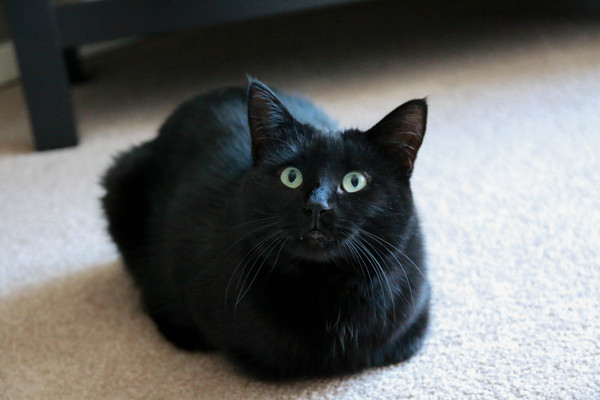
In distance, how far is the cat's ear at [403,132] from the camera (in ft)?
3.08

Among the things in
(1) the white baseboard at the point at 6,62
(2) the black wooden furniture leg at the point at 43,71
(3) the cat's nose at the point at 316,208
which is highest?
(3) the cat's nose at the point at 316,208

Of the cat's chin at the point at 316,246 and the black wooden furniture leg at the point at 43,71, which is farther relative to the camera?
the black wooden furniture leg at the point at 43,71

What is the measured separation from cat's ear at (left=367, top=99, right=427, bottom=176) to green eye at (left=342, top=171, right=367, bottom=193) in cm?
7

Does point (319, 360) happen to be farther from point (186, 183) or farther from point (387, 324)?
point (186, 183)

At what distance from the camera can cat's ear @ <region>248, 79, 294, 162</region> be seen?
96cm

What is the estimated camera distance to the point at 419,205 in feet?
4.99

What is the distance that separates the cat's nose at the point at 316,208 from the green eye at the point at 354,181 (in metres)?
0.06

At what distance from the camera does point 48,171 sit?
182 centimetres

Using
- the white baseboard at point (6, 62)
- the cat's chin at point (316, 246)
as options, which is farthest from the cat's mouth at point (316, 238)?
the white baseboard at point (6, 62)

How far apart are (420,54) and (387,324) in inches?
63.8

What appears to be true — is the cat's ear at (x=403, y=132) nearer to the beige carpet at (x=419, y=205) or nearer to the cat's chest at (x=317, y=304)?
the cat's chest at (x=317, y=304)

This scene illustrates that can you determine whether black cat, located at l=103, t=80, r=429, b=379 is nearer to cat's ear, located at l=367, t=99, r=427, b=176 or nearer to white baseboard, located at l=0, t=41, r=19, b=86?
cat's ear, located at l=367, t=99, r=427, b=176

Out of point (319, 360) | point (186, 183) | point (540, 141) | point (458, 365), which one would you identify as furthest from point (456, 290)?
point (540, 141)

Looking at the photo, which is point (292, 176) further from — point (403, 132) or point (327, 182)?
point (403, 132)
